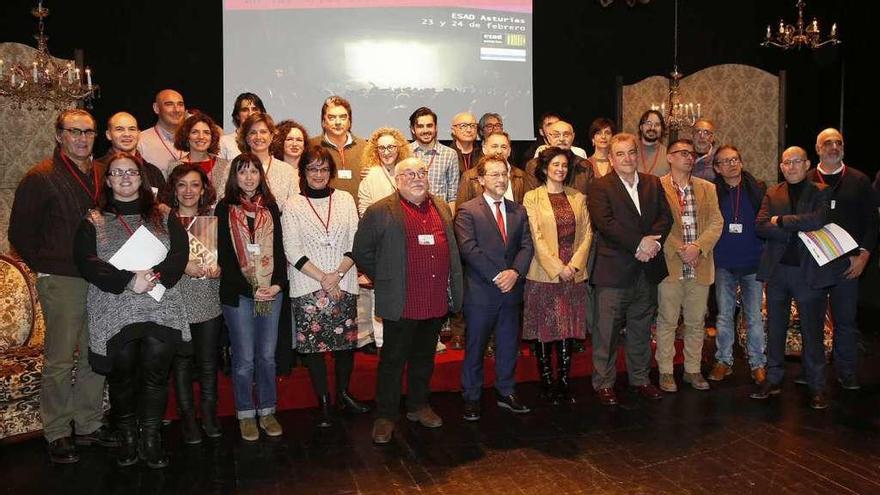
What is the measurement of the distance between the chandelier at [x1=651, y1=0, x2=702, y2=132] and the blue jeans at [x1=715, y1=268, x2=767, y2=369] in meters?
3.54

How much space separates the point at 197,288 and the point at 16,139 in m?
3.82

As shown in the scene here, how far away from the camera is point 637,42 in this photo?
8.87 meters

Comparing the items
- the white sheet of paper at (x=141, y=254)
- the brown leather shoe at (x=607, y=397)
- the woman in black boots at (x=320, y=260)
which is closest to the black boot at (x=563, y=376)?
the brown leather shoe at (x=607, y=397)

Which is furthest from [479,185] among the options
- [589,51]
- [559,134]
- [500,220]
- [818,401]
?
[589,51]

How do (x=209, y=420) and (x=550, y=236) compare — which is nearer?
(x=209, y=420)

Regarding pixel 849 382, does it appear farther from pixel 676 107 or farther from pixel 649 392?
pixel 676 107

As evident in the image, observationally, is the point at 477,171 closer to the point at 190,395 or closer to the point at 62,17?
the point at 190,395

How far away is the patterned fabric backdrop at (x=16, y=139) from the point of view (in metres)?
6.48

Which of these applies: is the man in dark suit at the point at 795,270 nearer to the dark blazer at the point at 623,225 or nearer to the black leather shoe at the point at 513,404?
the dark blazer at the point at 623,225

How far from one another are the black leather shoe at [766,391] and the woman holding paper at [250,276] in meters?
2.98

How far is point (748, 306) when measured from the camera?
5.09 meters

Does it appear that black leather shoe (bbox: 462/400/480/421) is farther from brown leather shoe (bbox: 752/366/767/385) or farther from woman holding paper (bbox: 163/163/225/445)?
brown leather shoe (bbox: 752/366/767/385)

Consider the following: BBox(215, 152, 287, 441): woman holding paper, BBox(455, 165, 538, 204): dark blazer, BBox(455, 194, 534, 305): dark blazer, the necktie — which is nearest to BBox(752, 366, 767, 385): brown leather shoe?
BBox(455, 194, 534, 305): dark blazer

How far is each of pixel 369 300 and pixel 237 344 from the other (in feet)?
3.43
